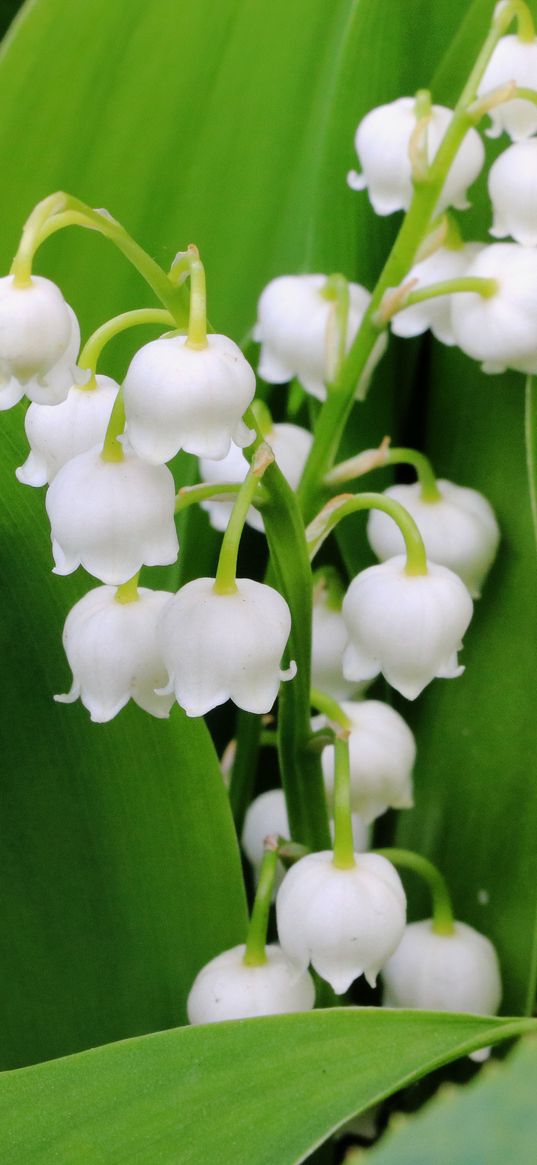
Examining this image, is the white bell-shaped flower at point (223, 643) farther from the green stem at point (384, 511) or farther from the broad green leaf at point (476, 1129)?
the broad green leaf at point (476, 1129)

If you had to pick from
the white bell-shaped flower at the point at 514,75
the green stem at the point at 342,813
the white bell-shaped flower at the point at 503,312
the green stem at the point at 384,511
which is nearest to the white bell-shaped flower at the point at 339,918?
the green stem at the point at 342,813

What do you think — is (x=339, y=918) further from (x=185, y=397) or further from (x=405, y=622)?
(x=185, y=397)

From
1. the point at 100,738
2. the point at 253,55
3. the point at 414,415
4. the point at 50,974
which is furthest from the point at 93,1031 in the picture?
the point at 253,55

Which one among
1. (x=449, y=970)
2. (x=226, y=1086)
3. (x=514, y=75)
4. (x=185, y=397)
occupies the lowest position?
(x=449, y=970)

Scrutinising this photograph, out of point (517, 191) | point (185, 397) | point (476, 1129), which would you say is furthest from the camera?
point (517, 191)

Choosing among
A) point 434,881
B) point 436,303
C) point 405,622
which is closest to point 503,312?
point 436,303

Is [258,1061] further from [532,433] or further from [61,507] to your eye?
[532,433]

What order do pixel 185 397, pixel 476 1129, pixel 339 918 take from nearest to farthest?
pixel 476 1129 → pixel 185 397 → pixel 339 918
